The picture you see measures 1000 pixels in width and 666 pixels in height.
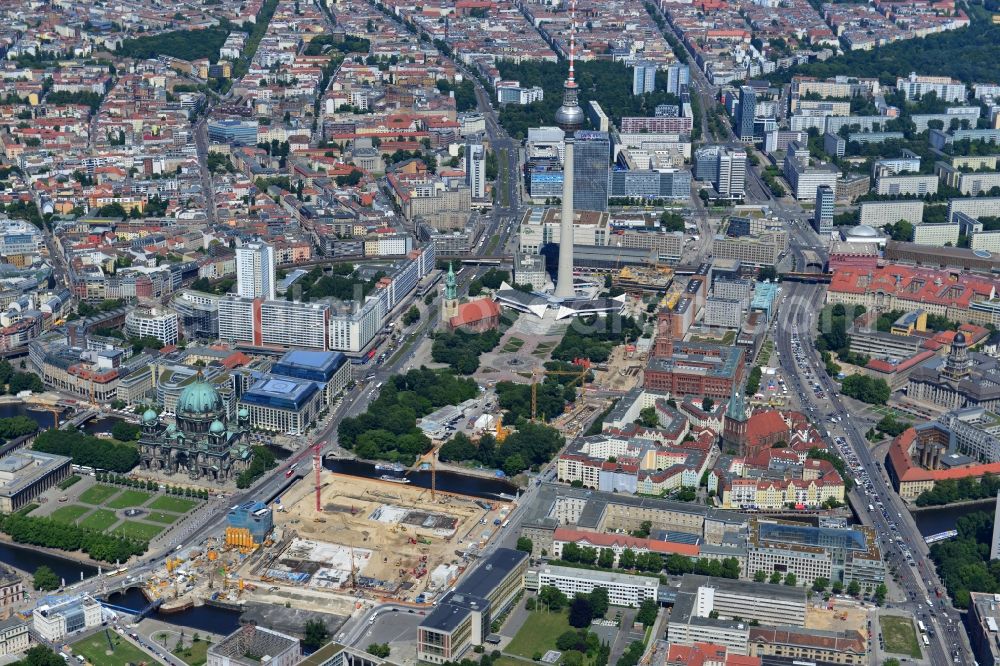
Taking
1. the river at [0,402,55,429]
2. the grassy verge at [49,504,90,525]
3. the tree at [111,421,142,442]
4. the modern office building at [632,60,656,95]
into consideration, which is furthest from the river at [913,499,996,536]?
the modern office building at [632,60,656,95]

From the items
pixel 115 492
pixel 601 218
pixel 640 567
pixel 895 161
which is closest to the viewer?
pixel 640 567

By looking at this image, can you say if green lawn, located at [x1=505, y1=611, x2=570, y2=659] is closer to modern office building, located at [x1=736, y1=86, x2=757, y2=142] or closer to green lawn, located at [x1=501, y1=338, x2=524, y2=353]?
green lawn, located at [x1=501, y1=338, x2=524, y2=353]

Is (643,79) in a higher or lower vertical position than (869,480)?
higher

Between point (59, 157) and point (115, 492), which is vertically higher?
point (59, 157)

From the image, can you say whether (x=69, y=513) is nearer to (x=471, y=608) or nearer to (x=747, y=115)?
(x=471, y=608)

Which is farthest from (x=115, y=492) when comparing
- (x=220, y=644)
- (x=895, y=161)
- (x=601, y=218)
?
(x=895, y=161)

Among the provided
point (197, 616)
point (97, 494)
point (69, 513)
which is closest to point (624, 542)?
point (197, 616)

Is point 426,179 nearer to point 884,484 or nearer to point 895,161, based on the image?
point 895,161
